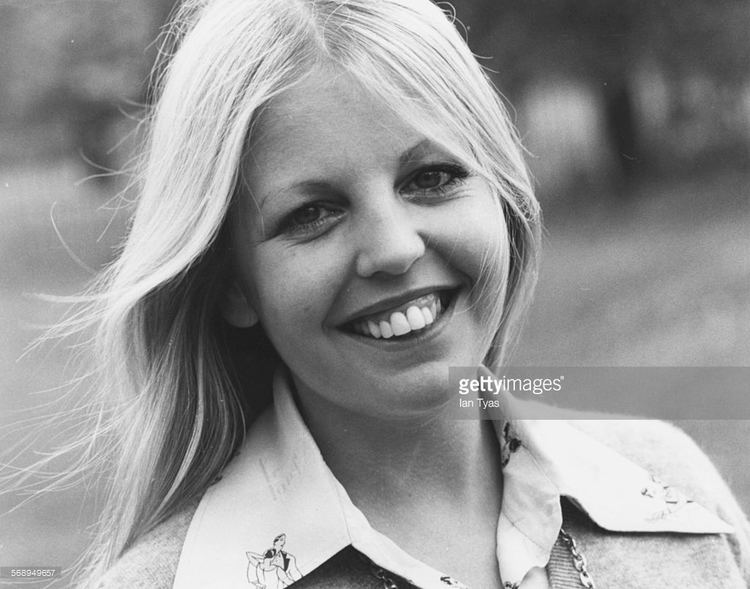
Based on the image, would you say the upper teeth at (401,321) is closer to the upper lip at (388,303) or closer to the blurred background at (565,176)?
the upper lip at (388,303)

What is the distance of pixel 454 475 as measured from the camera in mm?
950

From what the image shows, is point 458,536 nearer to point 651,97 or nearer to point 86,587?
point 86,587

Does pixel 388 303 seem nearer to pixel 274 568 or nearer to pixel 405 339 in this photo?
pixel 405 339

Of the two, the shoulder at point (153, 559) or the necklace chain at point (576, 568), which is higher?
the shoulder at point (153, 559)

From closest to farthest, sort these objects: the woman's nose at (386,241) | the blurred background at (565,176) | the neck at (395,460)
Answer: the woman's nose at (386,241), the neck at (395,460), the blurred background at (565,176)

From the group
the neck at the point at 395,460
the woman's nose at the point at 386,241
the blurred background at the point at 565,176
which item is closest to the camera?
the woman's nose at the point at 386,241

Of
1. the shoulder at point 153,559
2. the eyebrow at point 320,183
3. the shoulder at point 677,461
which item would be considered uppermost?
the eyebrow at point 320,183

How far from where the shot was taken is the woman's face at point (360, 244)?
83 centimetres

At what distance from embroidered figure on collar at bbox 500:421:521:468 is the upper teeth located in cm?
18

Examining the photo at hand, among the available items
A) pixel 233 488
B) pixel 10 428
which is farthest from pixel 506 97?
pixel 10 428

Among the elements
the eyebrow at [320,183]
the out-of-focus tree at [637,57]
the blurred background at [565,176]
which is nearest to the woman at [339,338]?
the eyebrow at [320,183]

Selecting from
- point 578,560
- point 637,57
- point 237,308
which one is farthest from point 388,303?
point 637,57

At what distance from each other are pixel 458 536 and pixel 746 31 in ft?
2.36

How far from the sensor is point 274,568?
0.90 metres
